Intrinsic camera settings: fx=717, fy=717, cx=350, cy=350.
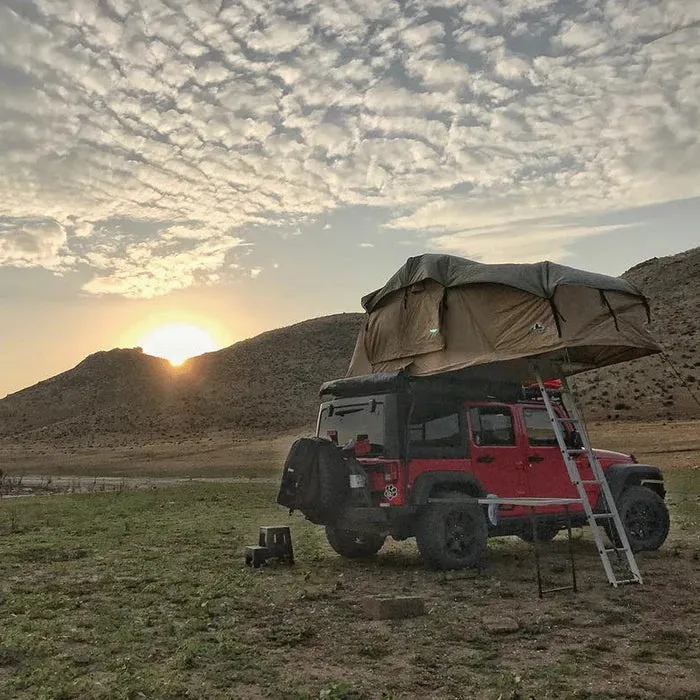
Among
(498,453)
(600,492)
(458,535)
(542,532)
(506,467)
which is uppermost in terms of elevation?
(498,453)

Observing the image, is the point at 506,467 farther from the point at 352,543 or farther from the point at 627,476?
the point at 352,543

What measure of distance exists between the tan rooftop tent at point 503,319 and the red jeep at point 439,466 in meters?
0.53

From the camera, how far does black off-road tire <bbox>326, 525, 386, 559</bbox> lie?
11219 mm

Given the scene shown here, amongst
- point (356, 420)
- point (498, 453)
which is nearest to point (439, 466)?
point (498, 453)

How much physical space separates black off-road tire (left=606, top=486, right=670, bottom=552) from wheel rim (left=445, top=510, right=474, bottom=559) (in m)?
2.62

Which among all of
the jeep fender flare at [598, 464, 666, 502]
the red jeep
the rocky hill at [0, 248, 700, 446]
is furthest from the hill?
the red jeep

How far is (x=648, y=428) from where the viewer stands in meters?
39.8

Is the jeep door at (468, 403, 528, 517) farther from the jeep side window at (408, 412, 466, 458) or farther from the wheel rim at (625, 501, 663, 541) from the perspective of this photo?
the wheel rim at (625, 501, 663, 541)

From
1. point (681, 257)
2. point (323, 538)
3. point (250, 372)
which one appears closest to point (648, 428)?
A: point (323, 538)

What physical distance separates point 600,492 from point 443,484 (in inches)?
116

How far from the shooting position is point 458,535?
9789 mm

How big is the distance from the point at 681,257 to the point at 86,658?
95.2 m

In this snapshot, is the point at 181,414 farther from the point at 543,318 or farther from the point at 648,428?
the point at 543,318

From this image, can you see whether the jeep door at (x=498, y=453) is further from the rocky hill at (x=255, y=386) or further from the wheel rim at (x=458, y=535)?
the rocky hill at (x=255, y=386)
